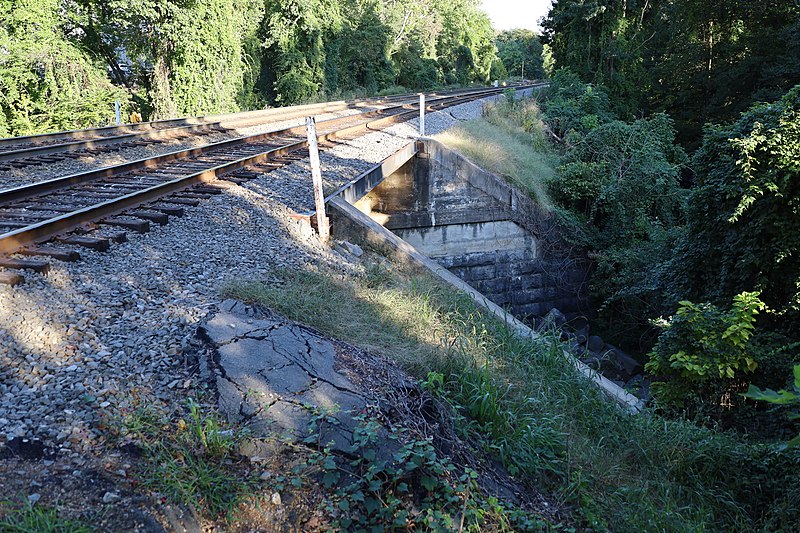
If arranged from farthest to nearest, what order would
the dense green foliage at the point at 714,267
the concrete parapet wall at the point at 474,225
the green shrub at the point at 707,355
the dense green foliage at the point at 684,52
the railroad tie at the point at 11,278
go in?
1. the dense green foliage at the point at 684,52
2. the concrete parapet wall at the point at 474,225
3. the dense green foliage at the point at 714,267
4. the green shrub at the point at 707,355
5. the railroad tie at the point at 11,278

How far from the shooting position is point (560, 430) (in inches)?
184

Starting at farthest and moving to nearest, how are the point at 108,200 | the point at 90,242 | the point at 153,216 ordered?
the point at 108,200
the point at 153,216
the point at 90,242

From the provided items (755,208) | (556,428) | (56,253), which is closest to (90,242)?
(56,253)

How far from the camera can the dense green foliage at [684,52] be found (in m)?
19.9

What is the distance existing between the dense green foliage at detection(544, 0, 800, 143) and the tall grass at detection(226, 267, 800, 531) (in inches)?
676

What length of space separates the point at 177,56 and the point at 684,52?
20091 mm

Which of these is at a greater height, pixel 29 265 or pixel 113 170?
pixel 113 170

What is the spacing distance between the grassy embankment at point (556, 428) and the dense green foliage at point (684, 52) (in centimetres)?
1712

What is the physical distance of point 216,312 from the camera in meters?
4.28

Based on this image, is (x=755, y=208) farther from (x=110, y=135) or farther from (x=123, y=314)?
(x=110, y=135)

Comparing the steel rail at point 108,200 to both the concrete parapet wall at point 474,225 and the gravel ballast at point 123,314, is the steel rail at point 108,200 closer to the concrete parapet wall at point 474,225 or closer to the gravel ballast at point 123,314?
the gravel ballast at point 123,314

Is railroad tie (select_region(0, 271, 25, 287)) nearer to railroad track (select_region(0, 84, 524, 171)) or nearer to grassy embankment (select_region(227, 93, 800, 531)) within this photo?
grassy embankment (select_region(227, 93, 800, 531))

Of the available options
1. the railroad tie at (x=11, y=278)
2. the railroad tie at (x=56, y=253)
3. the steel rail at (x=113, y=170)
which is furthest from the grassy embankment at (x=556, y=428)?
the steel rail at (x=113, y=170)

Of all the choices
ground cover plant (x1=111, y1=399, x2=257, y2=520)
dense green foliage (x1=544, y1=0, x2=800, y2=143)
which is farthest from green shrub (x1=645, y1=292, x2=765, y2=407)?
dense green foliage (x1=544, y1=0, x2=800, y2=143)
